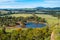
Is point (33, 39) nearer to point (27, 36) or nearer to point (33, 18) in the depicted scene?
point (27, 36)

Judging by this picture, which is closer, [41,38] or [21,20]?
[41,38]

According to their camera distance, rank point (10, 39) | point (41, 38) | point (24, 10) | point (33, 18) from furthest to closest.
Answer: point (24, 10), point (33, 18), point (10, 39), point (41, 38)

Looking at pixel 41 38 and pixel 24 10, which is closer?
pixel 41 38

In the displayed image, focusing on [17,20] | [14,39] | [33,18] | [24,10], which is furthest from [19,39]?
[24,10]

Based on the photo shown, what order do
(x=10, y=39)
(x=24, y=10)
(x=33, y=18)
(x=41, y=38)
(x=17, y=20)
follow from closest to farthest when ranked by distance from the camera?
(x=41, y=38), (x=10, y=39), (x=17, y=20), (x=33, y=18), (x=24, y=10)

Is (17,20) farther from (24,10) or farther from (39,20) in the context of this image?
(24,10)

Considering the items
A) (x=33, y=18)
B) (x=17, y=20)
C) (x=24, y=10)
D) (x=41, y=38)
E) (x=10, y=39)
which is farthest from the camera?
(x=24, y=10)

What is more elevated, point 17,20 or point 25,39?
point 25,39

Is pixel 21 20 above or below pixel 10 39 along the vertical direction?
below

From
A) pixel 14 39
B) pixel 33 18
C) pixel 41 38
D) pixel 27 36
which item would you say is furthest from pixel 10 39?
pixel 33 18
